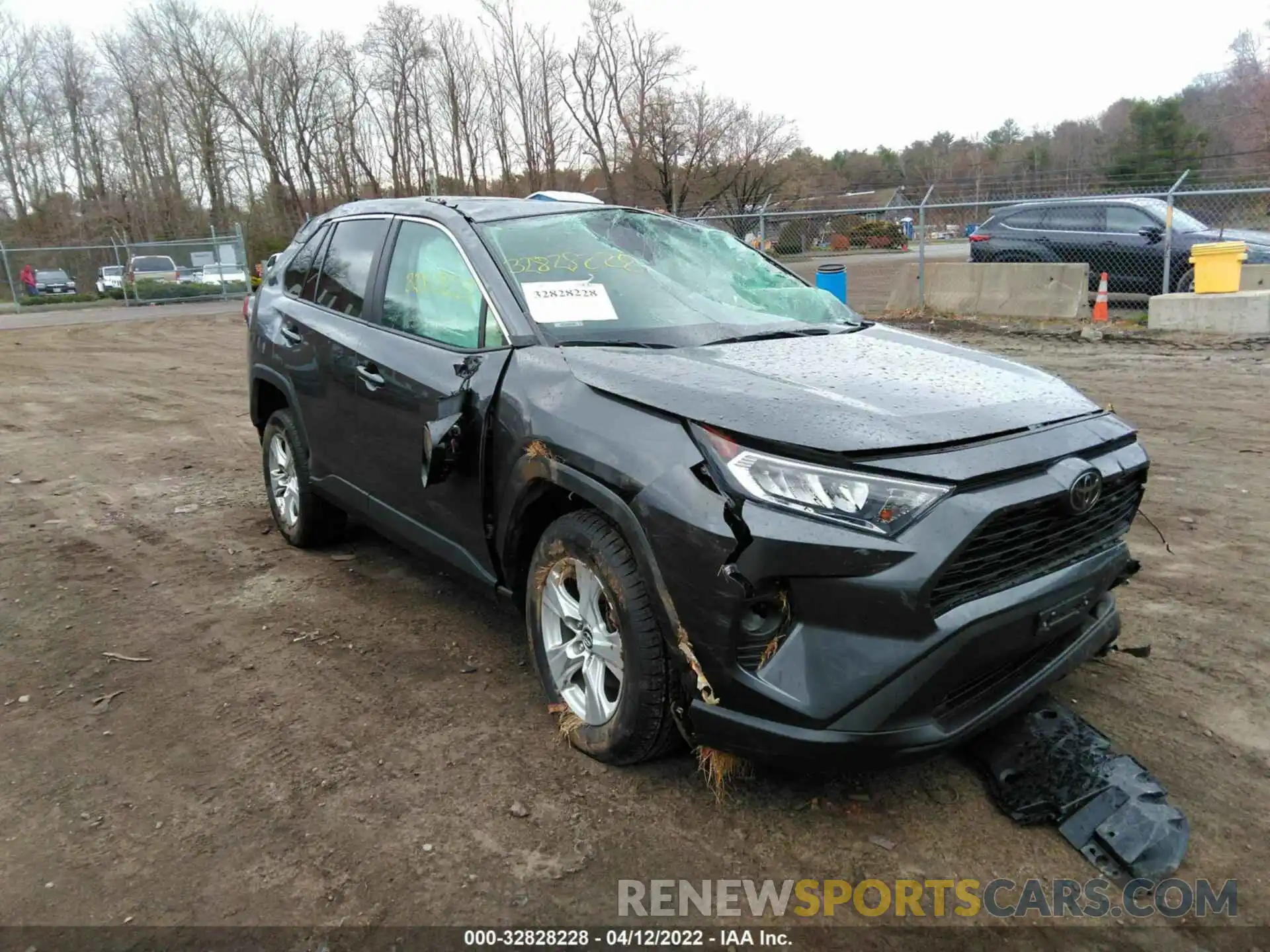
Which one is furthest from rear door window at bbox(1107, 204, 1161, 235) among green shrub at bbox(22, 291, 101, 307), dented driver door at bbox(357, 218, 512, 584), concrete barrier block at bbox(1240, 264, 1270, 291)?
green shrub at bbox(22, 291, 101, 307)

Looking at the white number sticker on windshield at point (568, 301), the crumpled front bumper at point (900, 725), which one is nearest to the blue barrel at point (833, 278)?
the white number sticker on windshield at point (568, 301)

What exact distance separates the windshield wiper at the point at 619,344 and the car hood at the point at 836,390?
5cm

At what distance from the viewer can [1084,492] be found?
241 centimetres

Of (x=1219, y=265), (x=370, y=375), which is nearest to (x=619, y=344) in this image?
(x=370, y=375)

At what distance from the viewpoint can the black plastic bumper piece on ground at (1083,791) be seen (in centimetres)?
241

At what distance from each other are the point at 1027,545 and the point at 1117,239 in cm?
1314

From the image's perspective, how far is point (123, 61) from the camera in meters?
44.6

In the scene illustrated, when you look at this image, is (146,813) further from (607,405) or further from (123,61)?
(123,61)

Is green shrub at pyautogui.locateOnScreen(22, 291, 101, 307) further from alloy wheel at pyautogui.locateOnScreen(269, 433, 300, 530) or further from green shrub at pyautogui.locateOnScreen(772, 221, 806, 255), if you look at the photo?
alloy wheel at pyautogui.locateOnScreen(269, 433, 300, 530)

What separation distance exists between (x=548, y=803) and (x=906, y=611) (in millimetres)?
1259

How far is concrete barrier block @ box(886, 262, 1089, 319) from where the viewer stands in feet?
42.7

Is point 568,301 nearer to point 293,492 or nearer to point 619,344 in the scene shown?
point 619,344

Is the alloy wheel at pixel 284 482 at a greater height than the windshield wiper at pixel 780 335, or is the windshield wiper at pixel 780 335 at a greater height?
the windshield wiper at pixel 780 335

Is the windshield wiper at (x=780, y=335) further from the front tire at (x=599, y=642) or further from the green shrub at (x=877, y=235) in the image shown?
the green shrub at (x=877, y=235)
